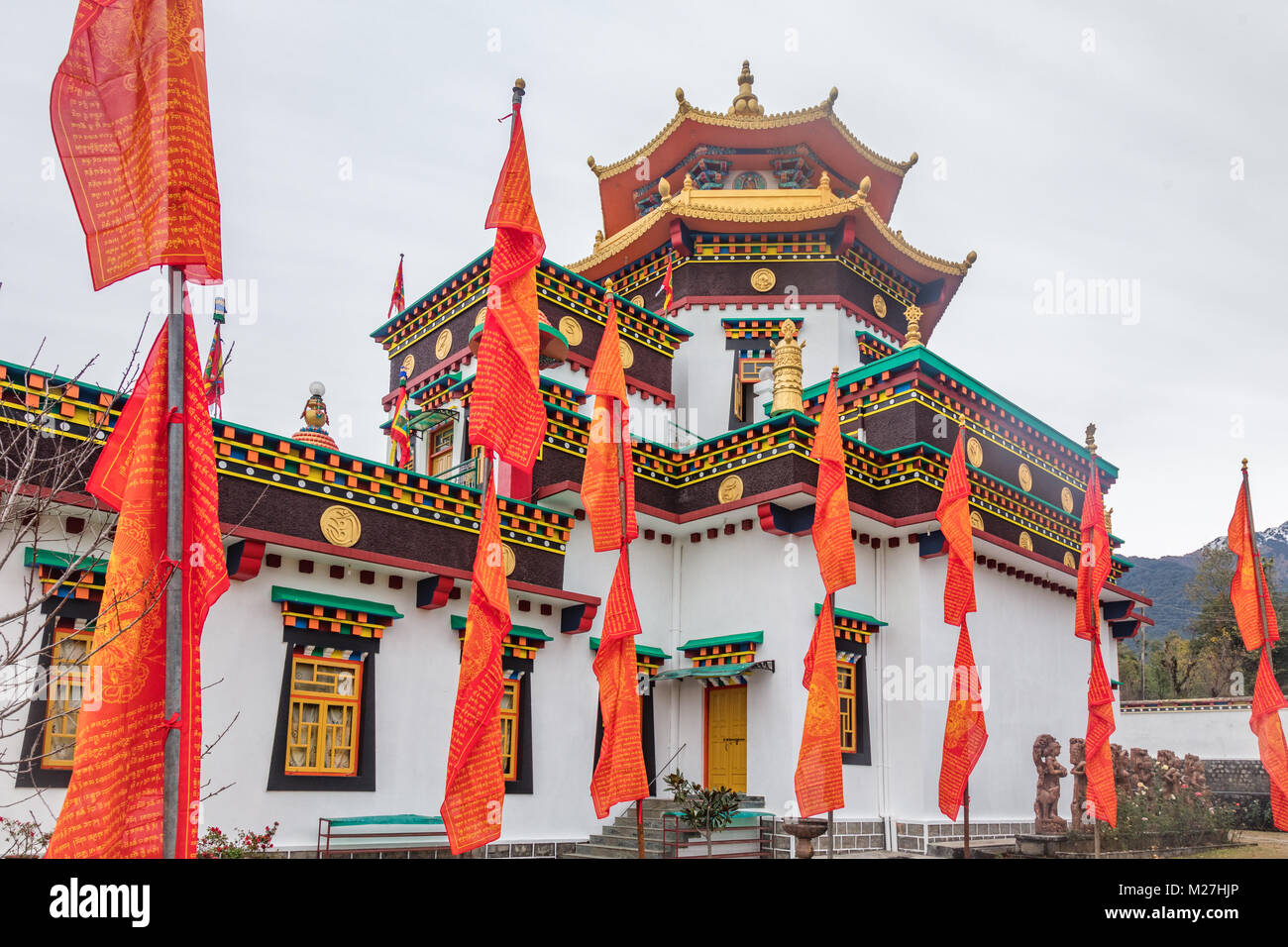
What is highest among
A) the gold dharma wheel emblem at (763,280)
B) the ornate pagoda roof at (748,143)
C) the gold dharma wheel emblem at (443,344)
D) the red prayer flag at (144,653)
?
the ornate pagoda roof at (748,143)

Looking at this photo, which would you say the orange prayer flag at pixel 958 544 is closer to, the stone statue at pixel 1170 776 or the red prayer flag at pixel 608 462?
the red prayer flag at pixel 608 462

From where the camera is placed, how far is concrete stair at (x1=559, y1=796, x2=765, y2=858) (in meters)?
14.0

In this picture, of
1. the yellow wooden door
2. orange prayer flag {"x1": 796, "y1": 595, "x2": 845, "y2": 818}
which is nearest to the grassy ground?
the yellow wooden door

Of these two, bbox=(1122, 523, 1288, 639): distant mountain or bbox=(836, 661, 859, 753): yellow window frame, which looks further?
bbox=(1122, 523, 1288, 639): distant mountain

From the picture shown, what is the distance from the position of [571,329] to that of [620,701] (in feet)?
29.9

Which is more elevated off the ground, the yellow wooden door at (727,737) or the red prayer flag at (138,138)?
→ the red prayer flag at (138,138)

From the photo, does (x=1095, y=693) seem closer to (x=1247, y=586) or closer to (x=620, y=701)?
(x=1247, y=586)

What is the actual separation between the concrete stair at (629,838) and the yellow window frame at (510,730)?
4.45 feet

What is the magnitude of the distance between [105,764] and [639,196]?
2161 centimetres

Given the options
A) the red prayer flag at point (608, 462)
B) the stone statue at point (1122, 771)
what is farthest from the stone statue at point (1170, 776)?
the red prayer flag at point (608, 462)

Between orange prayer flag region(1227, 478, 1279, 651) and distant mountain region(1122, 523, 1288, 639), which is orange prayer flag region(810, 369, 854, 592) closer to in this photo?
orange prayer flag region(1227, 478, 1279, 651)

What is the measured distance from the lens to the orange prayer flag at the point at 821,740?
11.6 metres

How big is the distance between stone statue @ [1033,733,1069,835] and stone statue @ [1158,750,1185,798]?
3384mm

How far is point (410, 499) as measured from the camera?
522 inches
